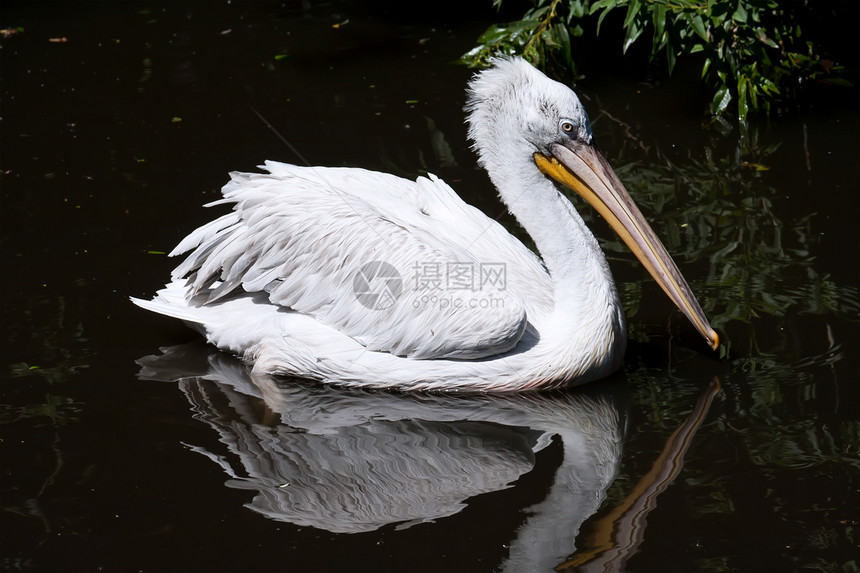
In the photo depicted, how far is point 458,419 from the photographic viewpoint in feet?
13.9

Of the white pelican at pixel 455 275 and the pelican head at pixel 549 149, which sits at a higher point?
the pelican head at pixel 549 149

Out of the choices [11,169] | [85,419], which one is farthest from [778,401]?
[11,169]

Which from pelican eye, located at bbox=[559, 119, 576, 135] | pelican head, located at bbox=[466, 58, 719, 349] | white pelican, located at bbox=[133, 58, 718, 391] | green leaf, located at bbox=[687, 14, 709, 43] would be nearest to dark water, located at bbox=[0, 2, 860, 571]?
white pelican, located at bbox=[133, 58, 718, 391]

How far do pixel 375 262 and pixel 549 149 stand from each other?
886 mm

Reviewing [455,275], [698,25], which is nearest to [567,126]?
[455,275]

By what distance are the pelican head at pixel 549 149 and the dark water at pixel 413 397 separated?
0.48 m

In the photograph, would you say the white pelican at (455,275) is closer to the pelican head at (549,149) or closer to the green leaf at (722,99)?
the pelican head at (549,149)

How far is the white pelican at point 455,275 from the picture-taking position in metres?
4.27

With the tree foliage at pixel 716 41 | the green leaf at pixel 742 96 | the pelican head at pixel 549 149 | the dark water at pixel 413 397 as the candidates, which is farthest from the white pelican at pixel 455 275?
the green leaf at pixel 742 96

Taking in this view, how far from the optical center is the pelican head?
4.25m

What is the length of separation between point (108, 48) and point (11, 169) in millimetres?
2131

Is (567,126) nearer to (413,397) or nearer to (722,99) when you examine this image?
(413,397)

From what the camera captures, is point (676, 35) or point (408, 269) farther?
point (676, 35)

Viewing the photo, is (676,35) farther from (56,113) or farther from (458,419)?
(56,113)
